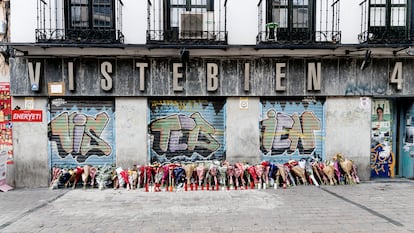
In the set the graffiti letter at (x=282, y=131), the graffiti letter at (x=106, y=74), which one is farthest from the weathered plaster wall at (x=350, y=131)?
the graffiti letter at (x=106, y=74)

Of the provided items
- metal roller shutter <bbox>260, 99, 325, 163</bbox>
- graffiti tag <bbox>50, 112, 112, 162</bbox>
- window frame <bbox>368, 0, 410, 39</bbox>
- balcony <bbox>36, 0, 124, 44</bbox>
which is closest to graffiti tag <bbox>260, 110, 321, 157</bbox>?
metal roller shutter <bbox>260, 99, 325, 163</bbox>

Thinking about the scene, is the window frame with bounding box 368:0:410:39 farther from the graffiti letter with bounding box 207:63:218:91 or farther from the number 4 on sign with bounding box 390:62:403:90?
the graffiti letter with bounding box 207:63:218:91

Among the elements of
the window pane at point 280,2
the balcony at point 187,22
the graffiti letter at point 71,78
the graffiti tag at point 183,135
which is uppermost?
the window pane at point 280,2

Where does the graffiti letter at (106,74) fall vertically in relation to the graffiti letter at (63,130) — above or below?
above

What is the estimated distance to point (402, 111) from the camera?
8.62 metres

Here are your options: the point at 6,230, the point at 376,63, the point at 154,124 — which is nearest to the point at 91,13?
the point at 154,124

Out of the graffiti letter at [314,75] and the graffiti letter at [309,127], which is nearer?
the graffiti letter at [314,75]

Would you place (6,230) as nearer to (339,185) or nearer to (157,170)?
(157,170)

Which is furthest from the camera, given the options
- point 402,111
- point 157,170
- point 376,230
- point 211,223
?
point 402,111

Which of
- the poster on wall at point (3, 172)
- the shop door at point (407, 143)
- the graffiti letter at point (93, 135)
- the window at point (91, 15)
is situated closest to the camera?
the poster on wall at point (3, 172)

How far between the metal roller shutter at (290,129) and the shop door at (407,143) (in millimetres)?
2957

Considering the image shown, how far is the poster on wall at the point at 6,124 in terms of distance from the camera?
7719 millimetres

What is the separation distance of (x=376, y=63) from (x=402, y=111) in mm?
2078

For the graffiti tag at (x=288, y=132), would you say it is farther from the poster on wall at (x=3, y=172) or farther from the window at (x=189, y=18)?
the poster on wall at (x=3, y=172)
